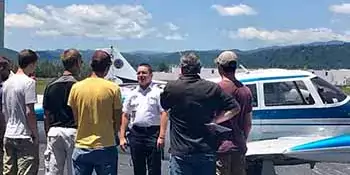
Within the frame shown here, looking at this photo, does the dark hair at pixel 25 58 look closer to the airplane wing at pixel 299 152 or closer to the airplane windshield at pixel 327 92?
the airplane wing at pixel 299 152

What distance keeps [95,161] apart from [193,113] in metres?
1.00

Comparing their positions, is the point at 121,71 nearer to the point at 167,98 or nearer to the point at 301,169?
the point at 301,169

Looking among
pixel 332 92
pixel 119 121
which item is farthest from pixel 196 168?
pixel 332 92

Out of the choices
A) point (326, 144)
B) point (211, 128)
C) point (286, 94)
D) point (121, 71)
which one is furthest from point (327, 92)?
point (121, 71)

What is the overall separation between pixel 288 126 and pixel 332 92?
2.95 ft

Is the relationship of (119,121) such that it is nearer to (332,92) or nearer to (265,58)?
(332,92)

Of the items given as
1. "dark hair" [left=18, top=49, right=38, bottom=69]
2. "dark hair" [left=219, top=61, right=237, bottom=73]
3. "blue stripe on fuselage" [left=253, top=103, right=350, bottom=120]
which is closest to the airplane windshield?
"blue stripe on fuselage" [left=253, top=103, right=350, bottom=120]

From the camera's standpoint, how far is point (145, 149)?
6.65 m

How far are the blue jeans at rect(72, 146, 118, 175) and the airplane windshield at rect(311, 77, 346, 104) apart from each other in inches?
182

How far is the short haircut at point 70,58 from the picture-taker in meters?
5.88

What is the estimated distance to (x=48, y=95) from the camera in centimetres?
594

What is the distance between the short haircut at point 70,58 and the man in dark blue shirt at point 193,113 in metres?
1.06

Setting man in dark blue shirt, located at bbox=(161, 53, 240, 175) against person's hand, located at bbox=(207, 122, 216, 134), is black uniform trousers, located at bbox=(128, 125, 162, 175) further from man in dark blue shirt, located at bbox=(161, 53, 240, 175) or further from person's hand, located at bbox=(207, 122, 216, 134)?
person's hand, located at bbox=(207, 122, 216, 134)

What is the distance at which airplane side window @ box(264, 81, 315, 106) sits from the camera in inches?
357
